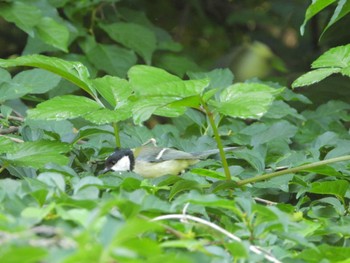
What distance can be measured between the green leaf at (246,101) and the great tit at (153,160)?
56 cm

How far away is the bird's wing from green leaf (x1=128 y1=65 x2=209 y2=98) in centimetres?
80

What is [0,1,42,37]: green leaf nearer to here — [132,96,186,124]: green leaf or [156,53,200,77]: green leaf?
[156,53,200,77]: green leaf

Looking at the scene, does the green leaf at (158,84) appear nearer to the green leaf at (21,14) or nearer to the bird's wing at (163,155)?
the bird's wing at (163,155)

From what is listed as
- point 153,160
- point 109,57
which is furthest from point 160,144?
point 109,57

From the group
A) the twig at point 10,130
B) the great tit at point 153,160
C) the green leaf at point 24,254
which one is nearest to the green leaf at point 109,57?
the great tit at point 153,160

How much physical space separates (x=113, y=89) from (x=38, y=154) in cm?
26

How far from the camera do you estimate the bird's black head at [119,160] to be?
7.67 ft

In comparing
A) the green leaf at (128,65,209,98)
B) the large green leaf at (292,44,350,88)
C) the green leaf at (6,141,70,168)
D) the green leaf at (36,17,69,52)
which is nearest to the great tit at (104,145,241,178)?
the green leaf at (6,141,70,168)

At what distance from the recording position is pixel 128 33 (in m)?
3.93

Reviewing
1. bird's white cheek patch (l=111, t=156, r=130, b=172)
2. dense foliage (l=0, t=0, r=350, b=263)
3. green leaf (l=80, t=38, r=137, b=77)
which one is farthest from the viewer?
green leaf (l=80, t=38, r=137, b=77)

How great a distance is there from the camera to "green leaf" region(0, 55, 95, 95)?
6.46ft

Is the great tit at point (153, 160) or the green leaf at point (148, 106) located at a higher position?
the green leaf at point (148, 106)

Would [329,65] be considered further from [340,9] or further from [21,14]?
[21,14]

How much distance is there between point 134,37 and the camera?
12.8ft
